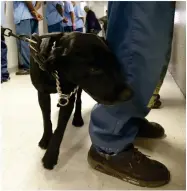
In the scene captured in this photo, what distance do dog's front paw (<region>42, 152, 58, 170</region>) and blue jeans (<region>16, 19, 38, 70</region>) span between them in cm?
214

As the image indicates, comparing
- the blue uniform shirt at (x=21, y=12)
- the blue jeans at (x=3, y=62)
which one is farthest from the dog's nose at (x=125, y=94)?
the blue uniform shirt at (x=21, y=12)

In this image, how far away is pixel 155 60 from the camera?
0.83 meters

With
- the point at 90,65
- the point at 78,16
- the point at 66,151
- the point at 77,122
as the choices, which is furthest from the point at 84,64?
the point at 78,16

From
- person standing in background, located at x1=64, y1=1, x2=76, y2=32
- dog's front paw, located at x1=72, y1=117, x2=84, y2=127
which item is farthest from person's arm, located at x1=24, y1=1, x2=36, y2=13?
dog's front paw, located at x1=72, y1=117, x2=84, y2=127

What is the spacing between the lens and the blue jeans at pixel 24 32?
284cm

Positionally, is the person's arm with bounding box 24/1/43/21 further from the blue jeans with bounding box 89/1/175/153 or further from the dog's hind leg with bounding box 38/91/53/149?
the blue jeans with bounding box 89/1/175/153

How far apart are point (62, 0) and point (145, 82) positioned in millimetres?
2321

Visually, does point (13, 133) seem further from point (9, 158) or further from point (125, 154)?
point (125, 154)

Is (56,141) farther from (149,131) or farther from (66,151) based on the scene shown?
(149,131)

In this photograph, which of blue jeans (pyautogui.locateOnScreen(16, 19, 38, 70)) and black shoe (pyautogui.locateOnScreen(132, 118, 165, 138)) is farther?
blue jeans (pyautogui.locateOnScreen(16, 19, 38, 70))

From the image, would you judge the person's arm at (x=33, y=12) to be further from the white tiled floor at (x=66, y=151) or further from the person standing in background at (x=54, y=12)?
the white tiled floor at (x=66, y=151)

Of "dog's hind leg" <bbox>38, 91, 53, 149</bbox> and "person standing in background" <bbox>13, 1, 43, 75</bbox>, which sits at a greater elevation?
"person standing in background" <bbox>13, 1, 43, 75</bbox>

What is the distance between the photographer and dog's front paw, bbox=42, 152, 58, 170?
0.99m

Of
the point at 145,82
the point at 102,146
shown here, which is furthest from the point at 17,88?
the point at 145,82
